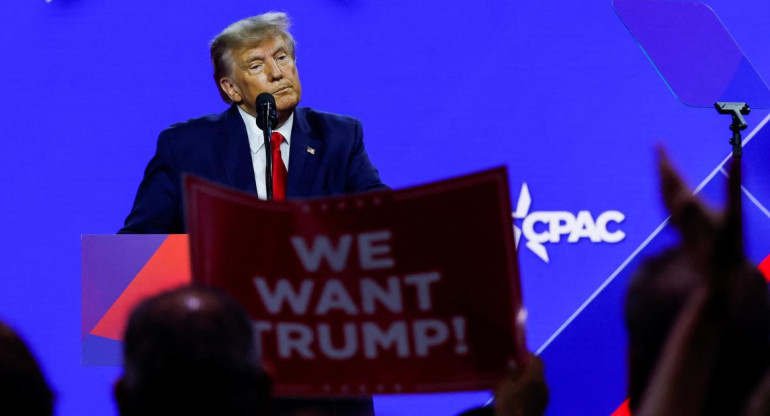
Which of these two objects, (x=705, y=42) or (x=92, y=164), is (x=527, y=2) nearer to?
(x=92, y=164)

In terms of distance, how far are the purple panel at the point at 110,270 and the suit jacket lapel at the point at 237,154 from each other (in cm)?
54

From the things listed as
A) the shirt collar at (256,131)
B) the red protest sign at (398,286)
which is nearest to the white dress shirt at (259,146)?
the shirt collar at (256,131)

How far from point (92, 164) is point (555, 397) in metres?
2.08

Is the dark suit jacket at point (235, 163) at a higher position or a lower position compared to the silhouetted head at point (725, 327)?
higher

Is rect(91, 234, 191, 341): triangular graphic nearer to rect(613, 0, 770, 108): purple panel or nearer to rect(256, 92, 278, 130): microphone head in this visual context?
rect(256, 92, 278, 130): microphone head

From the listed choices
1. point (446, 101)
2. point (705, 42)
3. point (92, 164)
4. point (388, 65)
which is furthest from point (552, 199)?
point (705, 42)

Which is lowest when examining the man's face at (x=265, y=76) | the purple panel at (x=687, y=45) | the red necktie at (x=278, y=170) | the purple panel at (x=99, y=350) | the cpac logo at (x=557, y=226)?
the purple panel at (x=99, y=350)

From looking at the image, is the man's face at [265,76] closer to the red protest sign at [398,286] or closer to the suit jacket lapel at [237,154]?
the suit jacket lapel at [237,154]

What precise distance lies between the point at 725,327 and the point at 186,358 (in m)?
0.46

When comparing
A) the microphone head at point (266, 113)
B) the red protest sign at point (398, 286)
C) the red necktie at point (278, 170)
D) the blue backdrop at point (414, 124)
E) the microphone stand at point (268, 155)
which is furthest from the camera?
the blue backdrop at point (414, 124)

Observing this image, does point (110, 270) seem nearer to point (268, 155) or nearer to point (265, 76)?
point (268, 155)

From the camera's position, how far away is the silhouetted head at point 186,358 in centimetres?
90

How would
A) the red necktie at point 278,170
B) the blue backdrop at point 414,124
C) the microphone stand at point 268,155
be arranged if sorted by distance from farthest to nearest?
the blue backdrop at point 414,124 < the red necktie at point 278,170 < the microphone stand at point 268,155

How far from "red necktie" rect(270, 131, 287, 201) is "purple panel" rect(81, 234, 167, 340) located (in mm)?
562
